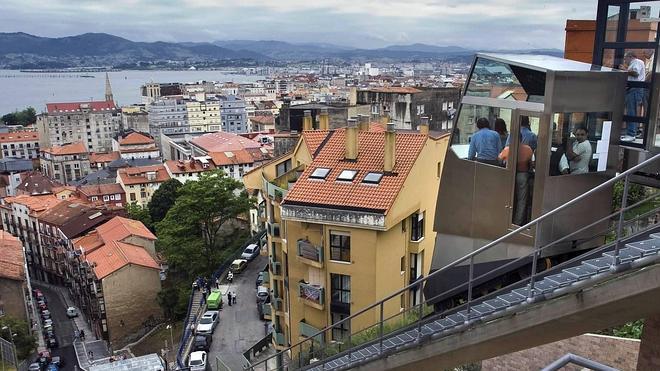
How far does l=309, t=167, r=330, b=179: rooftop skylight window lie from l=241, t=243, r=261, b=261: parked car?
15045 millimetres

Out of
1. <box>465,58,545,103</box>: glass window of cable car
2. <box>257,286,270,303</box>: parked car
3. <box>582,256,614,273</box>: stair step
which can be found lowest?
<box>257,286,270,303</box>: parked car

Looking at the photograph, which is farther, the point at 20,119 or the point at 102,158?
the point at 20,119

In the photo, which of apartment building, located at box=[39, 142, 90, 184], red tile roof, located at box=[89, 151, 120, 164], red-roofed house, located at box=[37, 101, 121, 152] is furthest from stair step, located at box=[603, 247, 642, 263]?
red-roofed house, located at box=[37, 101, 121, 152]

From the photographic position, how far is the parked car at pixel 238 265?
28500mm

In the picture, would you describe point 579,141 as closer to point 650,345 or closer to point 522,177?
point 522,177

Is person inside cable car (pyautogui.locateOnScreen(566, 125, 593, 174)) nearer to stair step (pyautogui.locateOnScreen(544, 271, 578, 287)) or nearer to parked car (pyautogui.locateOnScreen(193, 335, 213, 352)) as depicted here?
stair step (pyautogui.locateOnScreen(544, 271, 578, 287))

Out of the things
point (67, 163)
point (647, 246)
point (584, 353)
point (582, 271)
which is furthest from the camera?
point (67, 163)

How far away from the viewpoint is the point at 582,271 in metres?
5.15

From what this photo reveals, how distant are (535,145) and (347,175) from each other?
9880mm

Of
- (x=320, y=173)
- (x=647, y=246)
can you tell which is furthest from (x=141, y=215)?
(x=647, y=246)

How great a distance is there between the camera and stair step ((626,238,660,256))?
4526mm

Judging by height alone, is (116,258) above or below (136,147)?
below

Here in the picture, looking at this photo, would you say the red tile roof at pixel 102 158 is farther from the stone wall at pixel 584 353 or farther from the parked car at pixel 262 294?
the stone wall at pixel 584 353

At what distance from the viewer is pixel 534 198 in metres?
5.98
